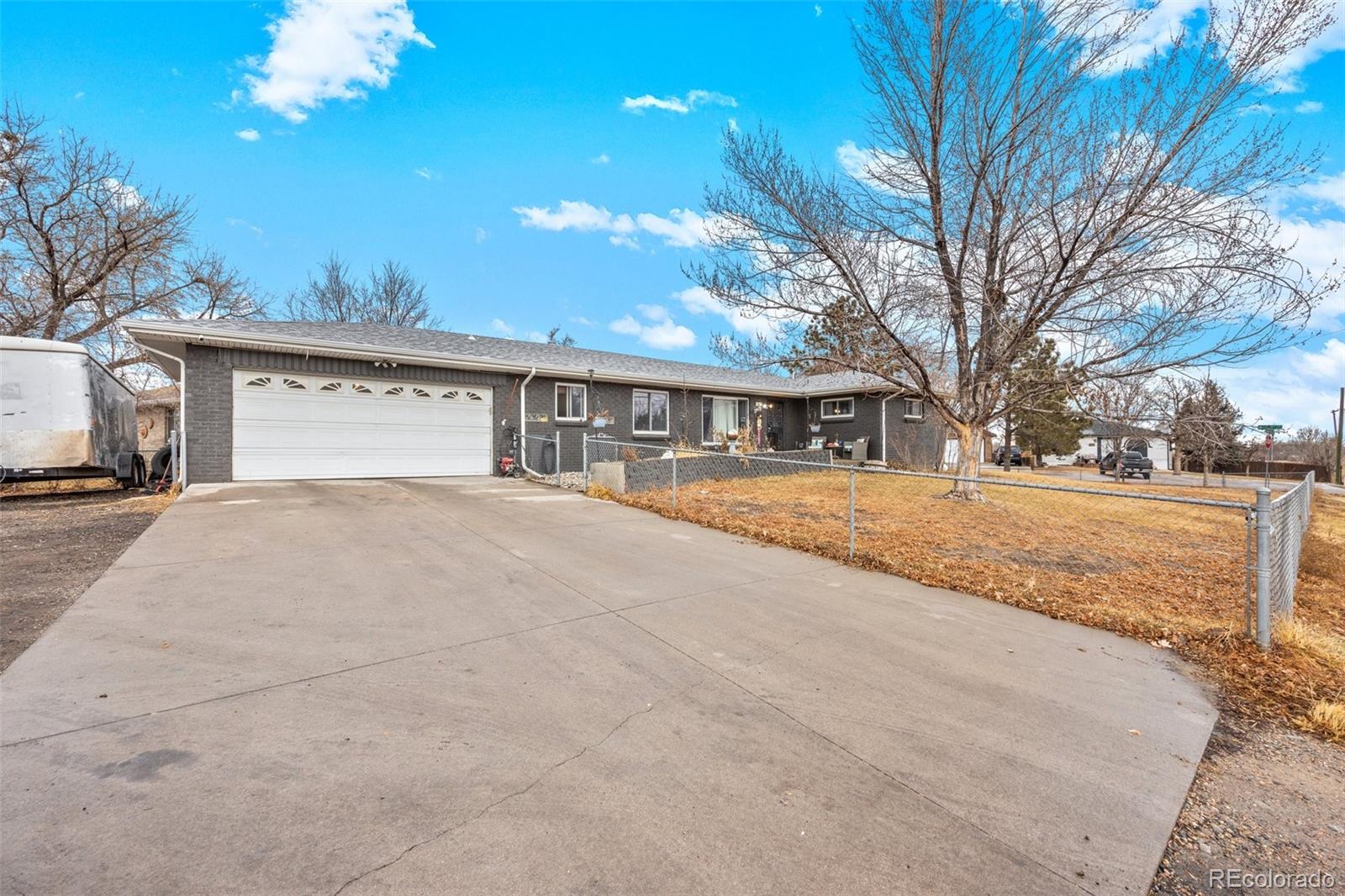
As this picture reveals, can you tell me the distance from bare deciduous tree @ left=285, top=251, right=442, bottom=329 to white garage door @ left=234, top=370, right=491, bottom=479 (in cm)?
2011

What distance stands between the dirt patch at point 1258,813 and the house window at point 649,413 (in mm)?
13914

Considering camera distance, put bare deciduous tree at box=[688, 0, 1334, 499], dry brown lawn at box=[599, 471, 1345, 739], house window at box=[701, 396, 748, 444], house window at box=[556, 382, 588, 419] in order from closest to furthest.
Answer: dry brown lawn at box=[599, 471, 1345, 739] → bare deciduous tree at box=[688, 0, 1334, 499] → house window at box=[556, 382, 588, 419] → house window at box=[701, 396, 748, 444]

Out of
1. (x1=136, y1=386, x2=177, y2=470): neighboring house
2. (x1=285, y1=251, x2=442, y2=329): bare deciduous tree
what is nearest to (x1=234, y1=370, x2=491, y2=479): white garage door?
(x1=136, y1=386, x2=177, y2=470): neighboring house

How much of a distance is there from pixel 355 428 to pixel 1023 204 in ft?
43.3

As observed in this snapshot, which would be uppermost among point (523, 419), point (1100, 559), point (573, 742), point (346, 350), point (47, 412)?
point (346, 350)

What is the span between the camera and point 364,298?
99.6ft

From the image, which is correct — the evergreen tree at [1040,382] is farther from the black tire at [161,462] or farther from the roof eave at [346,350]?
the black tire at [161,462]

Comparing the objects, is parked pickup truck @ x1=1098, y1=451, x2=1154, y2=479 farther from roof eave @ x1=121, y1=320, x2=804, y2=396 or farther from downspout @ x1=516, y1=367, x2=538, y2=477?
downspout @ x1=516, y1=367, x2=538, y2=477

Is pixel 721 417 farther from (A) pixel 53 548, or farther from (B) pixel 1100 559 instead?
(A) pixel 53 548

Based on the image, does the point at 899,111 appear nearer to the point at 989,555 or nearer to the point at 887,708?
the point at 989,555

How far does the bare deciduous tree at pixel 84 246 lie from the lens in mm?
14680

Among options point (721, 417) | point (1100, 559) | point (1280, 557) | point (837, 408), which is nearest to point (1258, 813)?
point (1280, 557)

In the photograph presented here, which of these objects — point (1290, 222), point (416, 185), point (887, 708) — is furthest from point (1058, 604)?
point (416, 185)

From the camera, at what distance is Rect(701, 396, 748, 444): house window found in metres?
17.4
